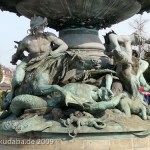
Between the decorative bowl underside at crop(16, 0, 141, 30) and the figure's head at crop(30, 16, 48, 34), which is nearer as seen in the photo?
the figure's head at crop(30, 16, 48, 34)

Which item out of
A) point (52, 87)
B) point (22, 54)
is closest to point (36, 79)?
point (52, 87)

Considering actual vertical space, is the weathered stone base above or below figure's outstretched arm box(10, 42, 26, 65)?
below

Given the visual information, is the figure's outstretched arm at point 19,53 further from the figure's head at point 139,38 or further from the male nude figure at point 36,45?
the figure's head at point 139,38

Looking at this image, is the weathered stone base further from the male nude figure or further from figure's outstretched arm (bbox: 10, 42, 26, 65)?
figure's outstretched arm (bbox: 10, 42, 26, 65)

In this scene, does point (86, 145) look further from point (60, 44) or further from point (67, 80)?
point (60, 44)

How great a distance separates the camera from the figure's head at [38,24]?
17.6ft

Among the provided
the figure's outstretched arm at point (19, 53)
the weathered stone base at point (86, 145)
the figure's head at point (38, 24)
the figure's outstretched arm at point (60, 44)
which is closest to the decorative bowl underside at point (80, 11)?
the figure's head at point (38, 24)

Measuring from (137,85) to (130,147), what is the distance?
3.92 ft

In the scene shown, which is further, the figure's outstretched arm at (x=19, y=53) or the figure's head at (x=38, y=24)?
the figure's outstretched arm at (x=19, y=53)

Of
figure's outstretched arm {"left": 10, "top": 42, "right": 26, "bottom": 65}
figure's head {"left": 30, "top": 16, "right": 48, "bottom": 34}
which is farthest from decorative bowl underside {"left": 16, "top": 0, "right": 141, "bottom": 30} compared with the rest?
figure's outstretched arm {"left": 10, "top": 42, "right": 26, "bottom": 65}

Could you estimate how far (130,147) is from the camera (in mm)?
4836

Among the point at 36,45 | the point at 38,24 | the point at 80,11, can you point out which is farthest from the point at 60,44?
the point at 80,11

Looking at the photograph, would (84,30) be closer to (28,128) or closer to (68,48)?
(68,48)

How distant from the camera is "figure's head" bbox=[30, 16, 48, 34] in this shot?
17.6 ft
